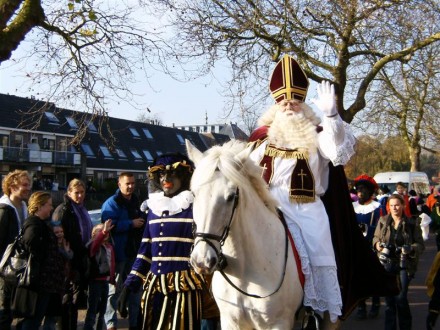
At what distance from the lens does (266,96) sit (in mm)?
13195

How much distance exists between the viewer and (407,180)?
24.5m

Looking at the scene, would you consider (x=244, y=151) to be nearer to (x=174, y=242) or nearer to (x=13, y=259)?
(x=174, y=242)

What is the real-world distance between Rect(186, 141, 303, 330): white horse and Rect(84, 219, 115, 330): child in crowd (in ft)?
10.7

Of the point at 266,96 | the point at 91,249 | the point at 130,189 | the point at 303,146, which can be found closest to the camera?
the point at 303,146

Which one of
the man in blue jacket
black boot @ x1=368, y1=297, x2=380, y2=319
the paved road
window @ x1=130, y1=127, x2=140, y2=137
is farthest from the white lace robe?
window @ x1=130, y1=127, x2=140, y2=137

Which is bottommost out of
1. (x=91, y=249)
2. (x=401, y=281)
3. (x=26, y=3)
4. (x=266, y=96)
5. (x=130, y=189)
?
(x=401, y=281)

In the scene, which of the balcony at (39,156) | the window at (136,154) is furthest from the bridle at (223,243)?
the window at (136,154)

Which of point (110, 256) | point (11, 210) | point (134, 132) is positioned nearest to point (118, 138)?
point (134, 132)

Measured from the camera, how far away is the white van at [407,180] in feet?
80.3

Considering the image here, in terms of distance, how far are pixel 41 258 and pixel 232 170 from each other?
3255 millimetres

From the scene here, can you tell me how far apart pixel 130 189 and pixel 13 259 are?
6.99 feet

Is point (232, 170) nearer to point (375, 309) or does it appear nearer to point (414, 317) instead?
point (414, 317)

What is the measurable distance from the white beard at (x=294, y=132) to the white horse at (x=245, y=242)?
0.65 meters

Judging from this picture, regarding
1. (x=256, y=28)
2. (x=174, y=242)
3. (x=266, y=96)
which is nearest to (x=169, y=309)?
(x=174, y=242)
